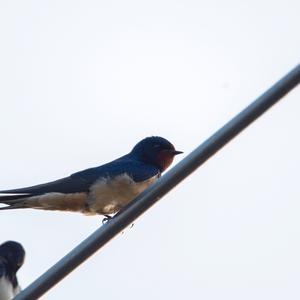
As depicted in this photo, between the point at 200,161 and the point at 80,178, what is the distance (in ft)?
8.14

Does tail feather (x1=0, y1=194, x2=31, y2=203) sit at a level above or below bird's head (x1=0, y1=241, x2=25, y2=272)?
below

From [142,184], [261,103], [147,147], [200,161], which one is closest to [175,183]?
[200,161]

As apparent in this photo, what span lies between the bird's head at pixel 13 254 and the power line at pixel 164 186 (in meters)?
2.68

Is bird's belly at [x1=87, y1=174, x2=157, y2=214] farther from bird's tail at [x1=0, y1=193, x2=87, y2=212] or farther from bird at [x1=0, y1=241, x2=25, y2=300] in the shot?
bird at [x1=0, y1=241, x2=25, y2=300]

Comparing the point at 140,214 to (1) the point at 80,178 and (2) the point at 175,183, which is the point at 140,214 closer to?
(2) the point at 175,183

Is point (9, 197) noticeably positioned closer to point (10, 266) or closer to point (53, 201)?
point (53, 201)

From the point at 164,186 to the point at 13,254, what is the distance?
9.58ft

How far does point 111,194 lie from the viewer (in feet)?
15.0

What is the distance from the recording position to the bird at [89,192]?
450cm

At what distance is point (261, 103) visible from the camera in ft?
7.14

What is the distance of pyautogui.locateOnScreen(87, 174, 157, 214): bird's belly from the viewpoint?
453 centimetres

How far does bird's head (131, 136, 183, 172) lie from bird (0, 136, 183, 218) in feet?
1.00

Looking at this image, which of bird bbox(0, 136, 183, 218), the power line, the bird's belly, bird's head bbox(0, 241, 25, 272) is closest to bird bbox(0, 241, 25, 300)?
bird's head bbox(0, 241, 25, 272)

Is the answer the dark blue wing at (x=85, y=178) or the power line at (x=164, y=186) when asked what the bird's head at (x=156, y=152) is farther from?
the power line at (x=164, y=186)
